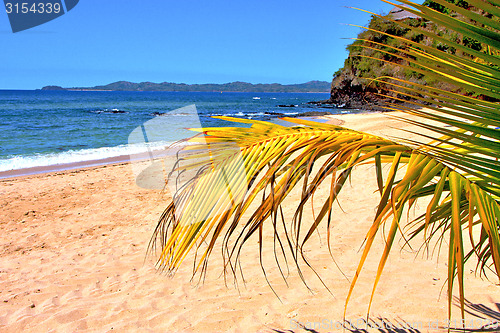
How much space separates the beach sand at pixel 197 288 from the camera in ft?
9.64

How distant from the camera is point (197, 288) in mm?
3574

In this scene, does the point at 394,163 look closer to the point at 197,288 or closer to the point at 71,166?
the point at 197,288

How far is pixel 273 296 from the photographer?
3293mm

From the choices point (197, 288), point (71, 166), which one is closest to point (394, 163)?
point (197, 288)

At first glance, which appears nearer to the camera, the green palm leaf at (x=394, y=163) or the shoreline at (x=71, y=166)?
the green palm leaf at (x=394, y=163)

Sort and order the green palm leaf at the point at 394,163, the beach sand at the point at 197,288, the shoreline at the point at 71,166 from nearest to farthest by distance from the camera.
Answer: the green palm leaf at the point at 394,163
the beach sand at the point at 197,288
the shoreline at the point at 71,166

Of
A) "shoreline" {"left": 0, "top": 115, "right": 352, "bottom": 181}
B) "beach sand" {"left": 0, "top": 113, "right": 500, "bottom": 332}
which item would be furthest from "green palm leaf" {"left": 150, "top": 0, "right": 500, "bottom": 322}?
"shoreline" {"left": 0, "top": 115, "right": 352, "bottom": 181}

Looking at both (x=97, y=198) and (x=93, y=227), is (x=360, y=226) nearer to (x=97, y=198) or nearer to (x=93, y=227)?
(x=93, y=227)

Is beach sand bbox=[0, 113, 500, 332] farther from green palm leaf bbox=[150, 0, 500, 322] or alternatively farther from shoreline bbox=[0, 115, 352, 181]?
shoreline bbox=[0, 115, 352, 181]

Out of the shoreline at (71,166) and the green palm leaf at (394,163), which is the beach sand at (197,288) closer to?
the green palm leaf at (394,163)

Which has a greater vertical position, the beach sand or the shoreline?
the shoreline

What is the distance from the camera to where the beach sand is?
2.94 m

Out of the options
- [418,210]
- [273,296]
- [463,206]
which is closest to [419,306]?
[273,296]

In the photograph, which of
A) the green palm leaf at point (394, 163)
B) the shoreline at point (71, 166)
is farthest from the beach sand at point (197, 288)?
the shoreline at point (71, 166)
